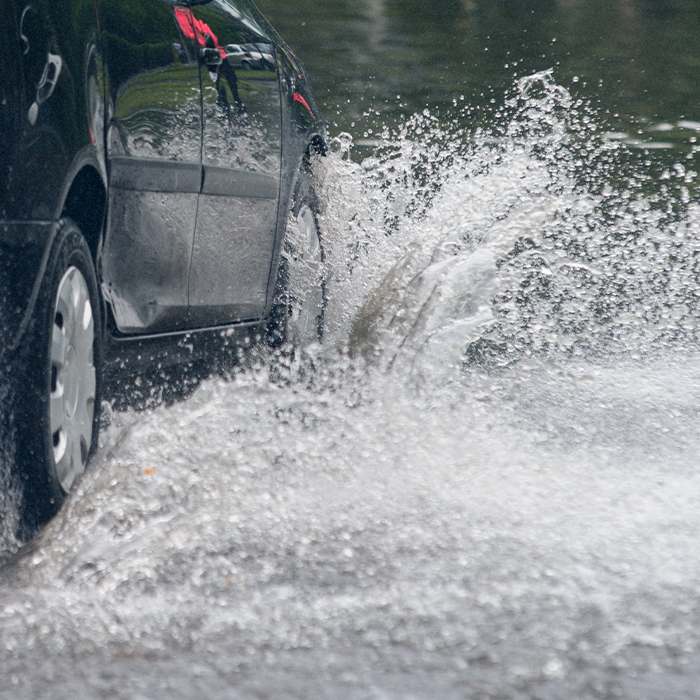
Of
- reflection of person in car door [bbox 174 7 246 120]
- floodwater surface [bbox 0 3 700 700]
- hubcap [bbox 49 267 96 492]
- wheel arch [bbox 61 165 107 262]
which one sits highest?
reflection of person in car door [bbox 174 7 246 120]

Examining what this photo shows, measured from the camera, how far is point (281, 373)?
179 inches

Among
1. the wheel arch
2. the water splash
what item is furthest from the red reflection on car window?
the water splash

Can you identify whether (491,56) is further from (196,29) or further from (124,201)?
(124,201)

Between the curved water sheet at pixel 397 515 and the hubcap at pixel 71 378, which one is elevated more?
the hubcap at pixel 71 378

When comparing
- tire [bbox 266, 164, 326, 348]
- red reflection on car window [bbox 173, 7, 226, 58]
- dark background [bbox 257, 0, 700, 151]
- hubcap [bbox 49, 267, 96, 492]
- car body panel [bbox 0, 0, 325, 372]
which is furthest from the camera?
A: dark background [bbox 257, 0, 700, 151]

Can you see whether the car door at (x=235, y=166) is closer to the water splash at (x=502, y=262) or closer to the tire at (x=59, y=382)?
the tire at (x=59, y=382)

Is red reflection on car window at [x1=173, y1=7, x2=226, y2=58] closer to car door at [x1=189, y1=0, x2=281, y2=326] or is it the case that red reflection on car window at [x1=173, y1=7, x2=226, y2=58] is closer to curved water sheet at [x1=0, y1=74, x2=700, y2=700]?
car door at [x1=189, y1=0, x2=281, y2=326]

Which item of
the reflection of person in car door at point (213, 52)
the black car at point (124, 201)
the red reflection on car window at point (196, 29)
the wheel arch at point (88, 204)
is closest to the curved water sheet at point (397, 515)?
the black car at point (124, 201)

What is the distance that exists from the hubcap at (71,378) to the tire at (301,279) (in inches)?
61.9

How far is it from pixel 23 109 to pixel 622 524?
1.71 m

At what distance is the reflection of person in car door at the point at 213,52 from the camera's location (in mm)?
3502

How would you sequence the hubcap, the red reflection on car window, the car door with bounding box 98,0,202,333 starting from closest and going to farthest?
the hubcap → the car door with bounding box 98,0,202,333 → the red reflection on car window

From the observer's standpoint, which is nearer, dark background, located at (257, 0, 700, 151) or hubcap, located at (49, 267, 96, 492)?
hubcap, located at (49, 267, 96, 492)

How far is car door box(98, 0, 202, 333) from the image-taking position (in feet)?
9.84
